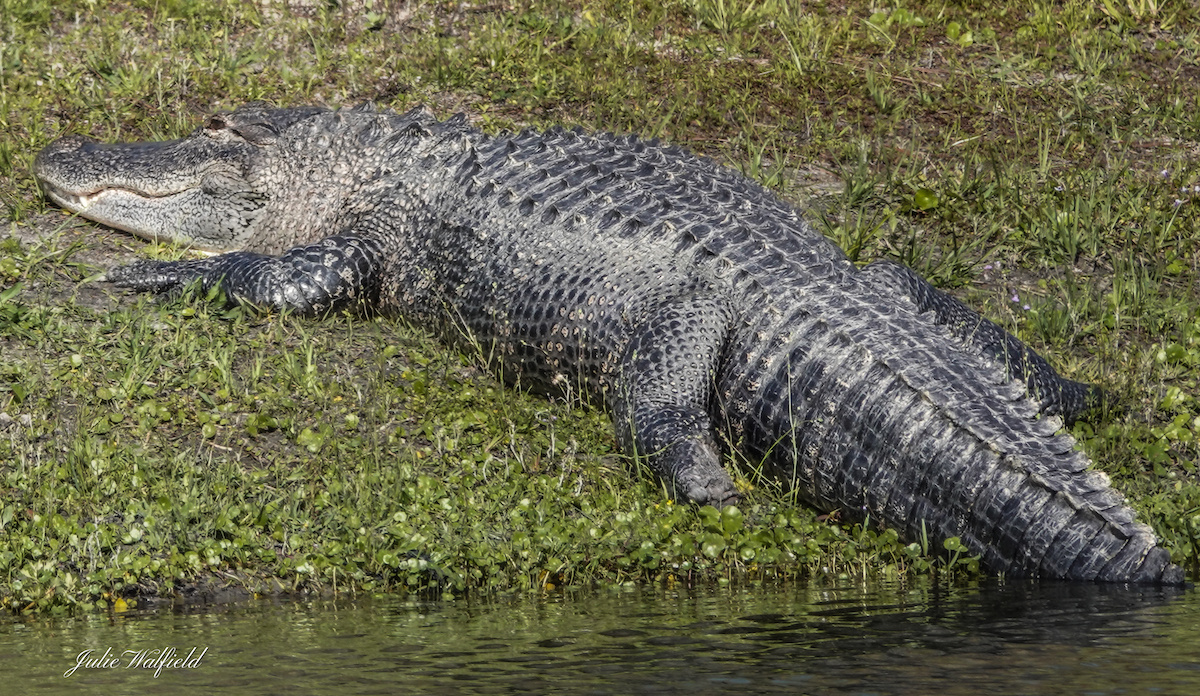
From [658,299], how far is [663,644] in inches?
82.9

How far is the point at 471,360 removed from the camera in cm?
582

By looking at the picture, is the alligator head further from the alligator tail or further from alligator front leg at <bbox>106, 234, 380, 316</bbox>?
the alligator tail

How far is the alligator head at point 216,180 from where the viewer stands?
266 inches

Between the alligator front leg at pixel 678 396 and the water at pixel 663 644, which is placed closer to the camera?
the water at pixel 663 644

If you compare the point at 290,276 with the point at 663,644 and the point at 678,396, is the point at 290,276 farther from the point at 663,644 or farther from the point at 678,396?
the point at 663,644

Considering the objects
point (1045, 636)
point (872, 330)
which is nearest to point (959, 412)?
point (872, 330)

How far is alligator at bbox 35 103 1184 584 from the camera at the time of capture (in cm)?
446

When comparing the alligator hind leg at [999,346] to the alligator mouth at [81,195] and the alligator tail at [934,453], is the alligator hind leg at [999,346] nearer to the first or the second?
the alligator tail at [934,453]

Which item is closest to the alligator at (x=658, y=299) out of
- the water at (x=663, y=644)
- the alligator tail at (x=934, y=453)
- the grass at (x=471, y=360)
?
the alligator tail at (x=934, y=453)

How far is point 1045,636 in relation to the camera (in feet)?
11.1

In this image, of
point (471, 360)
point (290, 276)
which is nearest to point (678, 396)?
point (471, 360)

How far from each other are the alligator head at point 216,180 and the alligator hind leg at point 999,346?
2.73 meters

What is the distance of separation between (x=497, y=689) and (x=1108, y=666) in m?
1.36

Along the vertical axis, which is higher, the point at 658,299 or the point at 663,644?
the point at 658,299
